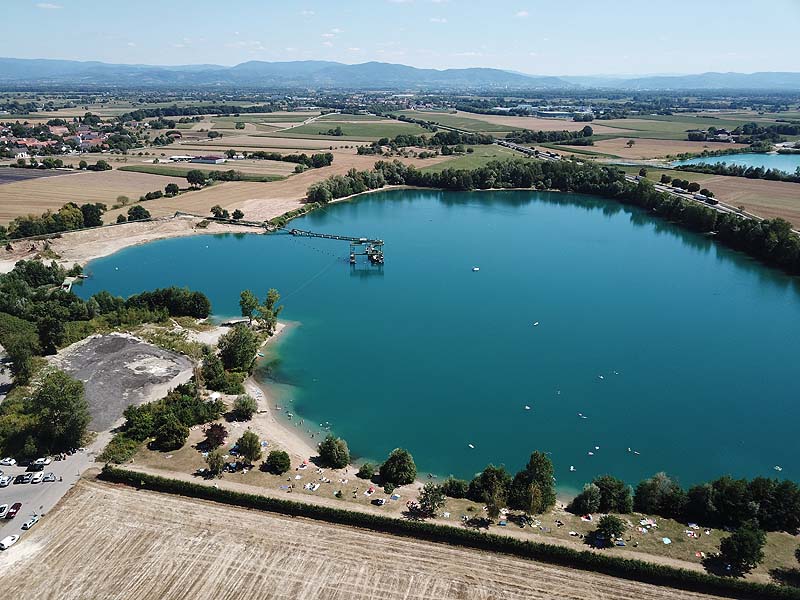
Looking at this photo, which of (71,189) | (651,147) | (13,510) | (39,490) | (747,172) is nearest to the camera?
(13,510)

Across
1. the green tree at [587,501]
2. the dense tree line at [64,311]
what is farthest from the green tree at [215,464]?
the dense tree line at [64,311]

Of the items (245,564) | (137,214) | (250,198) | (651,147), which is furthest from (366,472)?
(651,147)

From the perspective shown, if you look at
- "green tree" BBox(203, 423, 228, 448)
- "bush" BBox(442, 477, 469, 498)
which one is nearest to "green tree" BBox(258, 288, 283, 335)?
"green tree" BBox(203, 423, 228, 448)

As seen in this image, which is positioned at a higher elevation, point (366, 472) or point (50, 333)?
point (50, 333)

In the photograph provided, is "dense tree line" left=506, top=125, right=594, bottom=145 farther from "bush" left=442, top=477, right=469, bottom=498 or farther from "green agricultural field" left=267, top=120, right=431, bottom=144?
"bush" left=442, top=477, right=469, bottom=498

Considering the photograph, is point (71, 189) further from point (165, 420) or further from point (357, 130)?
point (357, 130)

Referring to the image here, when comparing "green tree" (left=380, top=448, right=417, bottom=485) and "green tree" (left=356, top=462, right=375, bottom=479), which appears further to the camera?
"green tree" (left=356, top=462, right=375, bottom=479)
